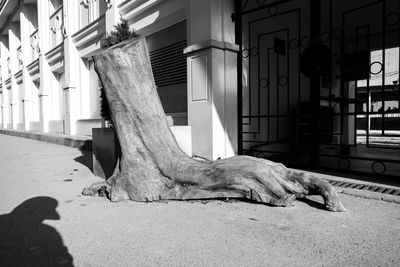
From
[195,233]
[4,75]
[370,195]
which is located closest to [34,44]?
[4,75]

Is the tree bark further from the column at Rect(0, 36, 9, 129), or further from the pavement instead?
the column at Rect(0, 36, 9, 129)

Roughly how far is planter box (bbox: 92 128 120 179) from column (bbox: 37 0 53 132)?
416 inches

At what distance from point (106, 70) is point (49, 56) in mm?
11789

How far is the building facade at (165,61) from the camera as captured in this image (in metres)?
5.09

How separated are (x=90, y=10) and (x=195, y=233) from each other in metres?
10.2

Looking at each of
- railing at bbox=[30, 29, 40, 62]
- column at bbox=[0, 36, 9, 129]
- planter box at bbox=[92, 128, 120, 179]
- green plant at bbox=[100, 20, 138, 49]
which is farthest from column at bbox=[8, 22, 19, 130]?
planter box at bbox=[92, 128, 120, 179]

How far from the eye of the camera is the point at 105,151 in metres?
4.46

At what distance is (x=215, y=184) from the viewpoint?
3113mm

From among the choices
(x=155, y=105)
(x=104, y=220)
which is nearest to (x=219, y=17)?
(x=155, y=105)

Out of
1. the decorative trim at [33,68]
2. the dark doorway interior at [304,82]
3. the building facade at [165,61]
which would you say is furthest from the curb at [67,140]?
the dark doorway interior at [304,82]

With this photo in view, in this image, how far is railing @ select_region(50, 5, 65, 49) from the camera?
12.3m

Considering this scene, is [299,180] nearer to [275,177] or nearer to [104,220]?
[275,177]

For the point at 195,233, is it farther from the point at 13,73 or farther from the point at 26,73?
the point at 13,73

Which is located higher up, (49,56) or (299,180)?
(49,56)
